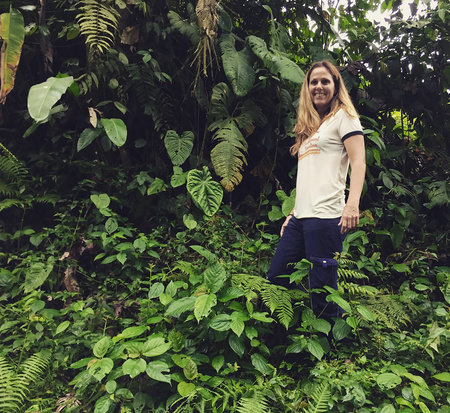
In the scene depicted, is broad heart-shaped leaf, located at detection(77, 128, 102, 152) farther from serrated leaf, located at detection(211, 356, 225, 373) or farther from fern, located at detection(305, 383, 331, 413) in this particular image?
fern, located at detection(305, 383, 331, 413)

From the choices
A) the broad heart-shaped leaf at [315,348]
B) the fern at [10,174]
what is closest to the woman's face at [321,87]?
the broad heart-shaped leaf at [315,348]

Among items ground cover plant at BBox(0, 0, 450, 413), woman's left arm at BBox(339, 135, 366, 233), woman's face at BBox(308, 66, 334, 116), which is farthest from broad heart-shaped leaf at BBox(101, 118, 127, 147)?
woman's left arm at BBox(339, 135, 366, 233)

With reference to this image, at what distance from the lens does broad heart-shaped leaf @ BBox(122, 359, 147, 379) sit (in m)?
1.72

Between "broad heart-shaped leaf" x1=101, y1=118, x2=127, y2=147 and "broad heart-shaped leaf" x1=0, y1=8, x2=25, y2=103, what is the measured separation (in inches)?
27.5

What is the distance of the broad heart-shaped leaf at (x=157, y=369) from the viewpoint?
173cm

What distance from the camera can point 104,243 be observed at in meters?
2.74

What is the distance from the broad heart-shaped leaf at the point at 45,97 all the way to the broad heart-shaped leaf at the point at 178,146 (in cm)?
86

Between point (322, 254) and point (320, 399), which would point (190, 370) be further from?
point (322, 254)

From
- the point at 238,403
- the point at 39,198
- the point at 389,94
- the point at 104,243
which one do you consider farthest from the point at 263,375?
the point at 389,94

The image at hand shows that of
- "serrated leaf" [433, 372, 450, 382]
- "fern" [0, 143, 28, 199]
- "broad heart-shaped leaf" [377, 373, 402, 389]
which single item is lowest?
"serrated leaf" [433, 372, 450, 382]

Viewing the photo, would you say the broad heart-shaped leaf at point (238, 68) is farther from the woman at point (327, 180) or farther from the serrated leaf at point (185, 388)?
the serrated leaf at point (185, 388)

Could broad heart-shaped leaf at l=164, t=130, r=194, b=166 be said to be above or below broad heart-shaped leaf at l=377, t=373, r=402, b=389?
above

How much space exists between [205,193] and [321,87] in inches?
43.8

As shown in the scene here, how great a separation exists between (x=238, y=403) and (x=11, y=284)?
1.79 meters
